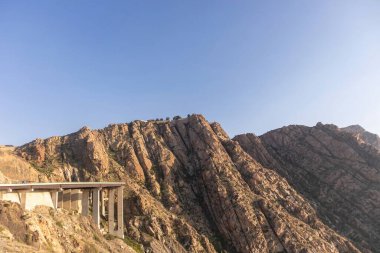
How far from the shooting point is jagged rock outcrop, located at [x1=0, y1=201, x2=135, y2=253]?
46.4 meters

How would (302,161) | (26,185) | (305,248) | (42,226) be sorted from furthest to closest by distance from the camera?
(302,161) → (305,248) → (26,185) → (42,226)

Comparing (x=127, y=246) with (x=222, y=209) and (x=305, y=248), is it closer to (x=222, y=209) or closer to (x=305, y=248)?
(x=222, y=209)

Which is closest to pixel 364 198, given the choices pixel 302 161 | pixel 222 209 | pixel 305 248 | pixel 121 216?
pixel 302 161

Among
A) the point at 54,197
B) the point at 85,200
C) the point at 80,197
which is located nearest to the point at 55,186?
the point at 54,197

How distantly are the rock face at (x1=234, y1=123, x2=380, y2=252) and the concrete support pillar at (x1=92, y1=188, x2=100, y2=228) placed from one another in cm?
6180

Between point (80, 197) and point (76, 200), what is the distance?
4.26 feet

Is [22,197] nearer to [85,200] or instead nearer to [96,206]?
[85,200]

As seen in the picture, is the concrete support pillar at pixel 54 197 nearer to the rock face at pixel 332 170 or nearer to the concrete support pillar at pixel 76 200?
the concrete support pillar at pixel 76 200

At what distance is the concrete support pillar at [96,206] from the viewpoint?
8238 centimetres

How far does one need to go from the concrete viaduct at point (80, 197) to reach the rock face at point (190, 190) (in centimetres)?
430

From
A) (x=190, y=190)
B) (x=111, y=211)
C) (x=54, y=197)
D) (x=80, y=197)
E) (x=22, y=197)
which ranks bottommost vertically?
(x=111, y=211)

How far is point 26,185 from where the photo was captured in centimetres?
6394

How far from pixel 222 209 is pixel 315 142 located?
190 feet

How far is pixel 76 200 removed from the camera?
82000 mm
